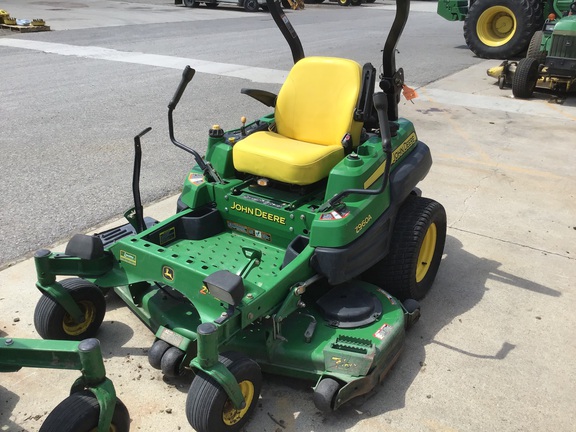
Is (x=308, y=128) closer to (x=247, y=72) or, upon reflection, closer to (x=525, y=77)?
(x=525, y=77)

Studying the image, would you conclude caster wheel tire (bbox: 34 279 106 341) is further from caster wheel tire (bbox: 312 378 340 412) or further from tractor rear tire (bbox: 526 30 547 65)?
tractor rear tire (bbox: 526 30 547 65)

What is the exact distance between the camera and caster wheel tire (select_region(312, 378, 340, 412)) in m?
2.55

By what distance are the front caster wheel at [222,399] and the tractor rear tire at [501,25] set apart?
400 inches

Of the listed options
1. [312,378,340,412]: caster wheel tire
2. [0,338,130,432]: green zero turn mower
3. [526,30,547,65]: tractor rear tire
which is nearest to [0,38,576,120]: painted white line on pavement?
[526,30,547,65]: tractor rear tire

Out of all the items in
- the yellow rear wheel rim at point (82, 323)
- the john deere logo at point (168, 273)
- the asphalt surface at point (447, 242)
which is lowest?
the asphalt surface at point (447, 242)

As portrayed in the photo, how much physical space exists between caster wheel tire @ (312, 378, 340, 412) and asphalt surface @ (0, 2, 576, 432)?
107 millimetres

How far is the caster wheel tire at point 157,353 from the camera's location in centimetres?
279

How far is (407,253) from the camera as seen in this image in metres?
3.27

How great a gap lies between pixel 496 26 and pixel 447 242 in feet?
28.6

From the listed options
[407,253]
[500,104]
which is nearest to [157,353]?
[407,253]

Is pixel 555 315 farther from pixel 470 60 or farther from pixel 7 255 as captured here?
pixel 470 60

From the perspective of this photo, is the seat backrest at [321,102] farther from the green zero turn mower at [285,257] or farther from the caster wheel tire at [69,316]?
the caster wheel tire at [69,316]

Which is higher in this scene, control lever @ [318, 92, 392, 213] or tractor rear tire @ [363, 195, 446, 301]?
control lever @ [318, 92, 392, 213]

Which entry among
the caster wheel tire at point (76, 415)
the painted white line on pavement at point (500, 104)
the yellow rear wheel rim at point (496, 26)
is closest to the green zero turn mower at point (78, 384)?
the caster wheel tire at point (76, 415)
